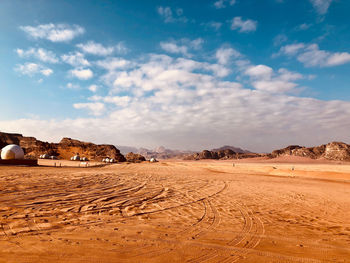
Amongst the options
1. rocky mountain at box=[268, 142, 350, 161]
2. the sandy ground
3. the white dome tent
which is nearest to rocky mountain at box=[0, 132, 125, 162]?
the white dome tent

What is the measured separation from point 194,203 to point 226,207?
1223 millimetres

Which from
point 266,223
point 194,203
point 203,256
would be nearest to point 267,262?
point 203,256

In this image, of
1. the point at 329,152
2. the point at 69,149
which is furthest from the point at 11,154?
the point at 329,152

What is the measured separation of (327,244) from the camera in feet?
14.6

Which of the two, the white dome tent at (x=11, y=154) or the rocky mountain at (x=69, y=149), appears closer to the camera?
the white dome tent at (x=11, y=154)

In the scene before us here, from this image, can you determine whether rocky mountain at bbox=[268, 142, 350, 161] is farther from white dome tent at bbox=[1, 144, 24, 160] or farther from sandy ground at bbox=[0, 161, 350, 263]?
white dome tent at bbox=[1, 144, 24, 160]

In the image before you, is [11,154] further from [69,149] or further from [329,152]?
[329,152]

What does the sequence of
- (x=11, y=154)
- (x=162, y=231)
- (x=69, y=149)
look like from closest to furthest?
(x=162, y=231) < (x=11, y=154) < (x=69, y=149)

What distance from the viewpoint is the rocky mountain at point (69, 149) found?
249 feet

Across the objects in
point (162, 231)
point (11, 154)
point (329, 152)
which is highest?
point (329, 152)

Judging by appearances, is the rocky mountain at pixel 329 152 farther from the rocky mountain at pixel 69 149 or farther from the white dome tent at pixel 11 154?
the white dome tent at pixel 11 154

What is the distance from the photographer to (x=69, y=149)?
80.1 meters

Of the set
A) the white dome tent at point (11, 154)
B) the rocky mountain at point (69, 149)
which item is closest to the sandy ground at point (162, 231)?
the white dome tent at point (11, 154)

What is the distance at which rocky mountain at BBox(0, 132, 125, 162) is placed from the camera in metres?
75.8
